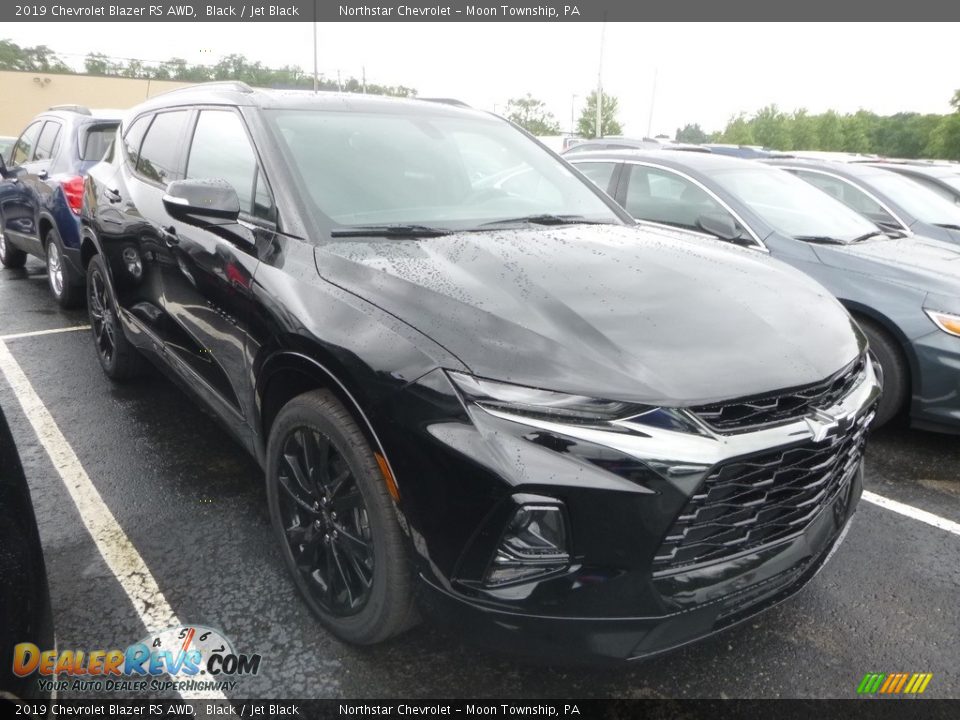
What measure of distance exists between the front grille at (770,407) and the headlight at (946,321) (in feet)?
7.37

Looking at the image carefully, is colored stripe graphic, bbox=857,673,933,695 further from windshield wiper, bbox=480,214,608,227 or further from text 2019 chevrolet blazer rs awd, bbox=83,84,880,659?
windshield wiper, bbox=480,214,608,227

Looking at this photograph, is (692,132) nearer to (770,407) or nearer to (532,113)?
(532,113)

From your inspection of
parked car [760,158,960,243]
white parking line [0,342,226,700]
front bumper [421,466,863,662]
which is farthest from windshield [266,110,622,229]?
parked car [760,158,960,243]

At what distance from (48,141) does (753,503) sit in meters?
7.41

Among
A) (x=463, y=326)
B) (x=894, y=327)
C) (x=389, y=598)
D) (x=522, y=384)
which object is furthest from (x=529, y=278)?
(x=894, y=327)

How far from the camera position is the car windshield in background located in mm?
6137

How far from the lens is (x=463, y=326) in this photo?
191 centimetres

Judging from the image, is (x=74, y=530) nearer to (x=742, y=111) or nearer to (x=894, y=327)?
(x=894, y=327)

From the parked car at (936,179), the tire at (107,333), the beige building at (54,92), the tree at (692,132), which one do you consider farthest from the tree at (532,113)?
the tire at (107,333)

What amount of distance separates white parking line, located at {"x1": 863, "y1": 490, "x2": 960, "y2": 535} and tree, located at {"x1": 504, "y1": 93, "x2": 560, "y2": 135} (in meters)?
85.5

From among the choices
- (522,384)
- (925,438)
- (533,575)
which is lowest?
(925,438)

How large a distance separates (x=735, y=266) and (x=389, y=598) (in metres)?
1.68

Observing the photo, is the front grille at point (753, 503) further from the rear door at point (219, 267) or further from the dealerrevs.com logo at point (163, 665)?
the rear door at point (219, 267)

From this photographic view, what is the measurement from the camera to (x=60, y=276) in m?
6.27
